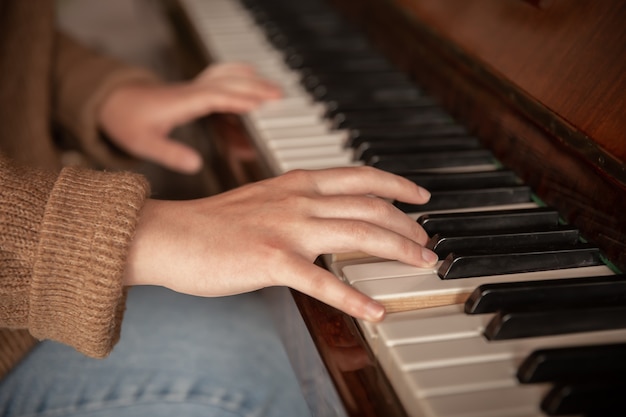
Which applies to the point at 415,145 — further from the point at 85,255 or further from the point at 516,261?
the point at 85,255

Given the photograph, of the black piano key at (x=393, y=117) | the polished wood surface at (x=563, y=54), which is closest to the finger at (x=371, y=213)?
the polished wood surface at (x=563, y=54)

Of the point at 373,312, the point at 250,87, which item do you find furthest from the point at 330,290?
the point at 250,87

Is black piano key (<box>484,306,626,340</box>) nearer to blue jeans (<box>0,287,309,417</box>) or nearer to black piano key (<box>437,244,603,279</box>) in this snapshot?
black piano key (<box>437,244,603,279</box>)

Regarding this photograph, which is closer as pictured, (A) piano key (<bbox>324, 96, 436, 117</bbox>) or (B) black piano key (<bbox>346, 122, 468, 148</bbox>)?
(B) black piano key (<bbox>346, 122, 468, 148</bbox>)

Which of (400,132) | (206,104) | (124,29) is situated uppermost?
(400,132)

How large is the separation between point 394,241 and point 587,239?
9.5 inches

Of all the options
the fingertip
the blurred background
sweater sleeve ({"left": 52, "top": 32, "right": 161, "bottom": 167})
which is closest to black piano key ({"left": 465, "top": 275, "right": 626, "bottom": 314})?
the fingertip

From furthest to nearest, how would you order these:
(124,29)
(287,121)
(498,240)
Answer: (124,29) < (287,121) < (498,240)

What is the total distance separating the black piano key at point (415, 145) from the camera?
1.03m

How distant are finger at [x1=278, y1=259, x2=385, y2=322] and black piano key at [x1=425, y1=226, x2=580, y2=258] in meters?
0.14

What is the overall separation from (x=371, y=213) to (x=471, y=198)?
0.56 ft

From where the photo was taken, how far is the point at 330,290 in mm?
722

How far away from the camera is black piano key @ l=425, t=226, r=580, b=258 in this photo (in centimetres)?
80

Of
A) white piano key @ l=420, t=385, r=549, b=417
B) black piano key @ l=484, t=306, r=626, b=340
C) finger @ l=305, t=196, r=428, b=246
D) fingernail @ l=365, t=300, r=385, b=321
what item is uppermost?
black piano key @ l=484, t=306, r=626, b=340
